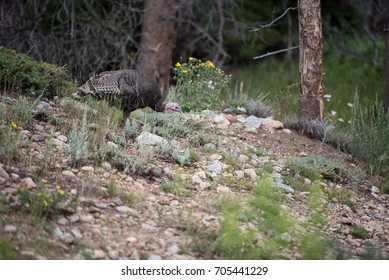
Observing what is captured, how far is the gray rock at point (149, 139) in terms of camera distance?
256 inches

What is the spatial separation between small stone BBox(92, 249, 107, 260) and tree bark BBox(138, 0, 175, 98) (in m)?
7.40

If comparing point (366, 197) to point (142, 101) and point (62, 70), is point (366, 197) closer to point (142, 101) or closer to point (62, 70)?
point (142, 101)

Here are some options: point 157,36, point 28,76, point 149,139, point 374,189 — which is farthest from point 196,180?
point 157,36

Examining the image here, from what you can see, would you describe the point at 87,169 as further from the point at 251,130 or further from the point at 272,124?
the point at 272,124

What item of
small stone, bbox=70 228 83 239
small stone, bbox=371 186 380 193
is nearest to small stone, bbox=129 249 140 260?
small stone, bbox=70 228 83 239

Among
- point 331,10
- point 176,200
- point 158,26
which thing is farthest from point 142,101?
point 331,10

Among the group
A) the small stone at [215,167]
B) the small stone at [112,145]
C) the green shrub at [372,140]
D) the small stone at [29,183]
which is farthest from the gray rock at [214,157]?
the small stone at [29,183]

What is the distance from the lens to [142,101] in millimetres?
6902

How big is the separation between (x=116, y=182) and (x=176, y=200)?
0.57 m

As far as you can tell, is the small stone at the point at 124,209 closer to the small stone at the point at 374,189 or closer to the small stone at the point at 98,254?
the small stone at the point at 98,254

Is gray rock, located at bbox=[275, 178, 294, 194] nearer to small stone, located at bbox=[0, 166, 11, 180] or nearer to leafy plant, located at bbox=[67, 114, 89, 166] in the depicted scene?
leafy plant, located at bbox=[67, 114, 89, 166]

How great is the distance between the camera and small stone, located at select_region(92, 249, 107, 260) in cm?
453

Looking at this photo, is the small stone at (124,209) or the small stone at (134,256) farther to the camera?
the small stone at (124,209)

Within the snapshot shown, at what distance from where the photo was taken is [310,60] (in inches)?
310
